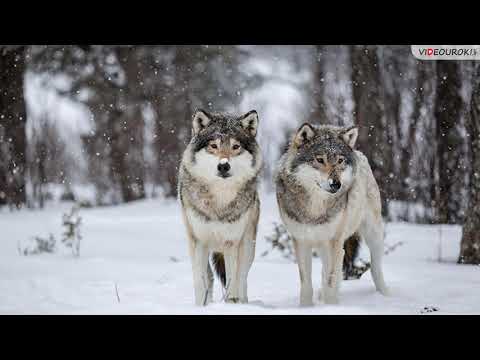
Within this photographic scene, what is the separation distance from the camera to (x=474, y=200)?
4.42 meters

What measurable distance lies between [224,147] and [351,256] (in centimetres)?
161

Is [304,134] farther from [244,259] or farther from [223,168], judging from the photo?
[244,259]

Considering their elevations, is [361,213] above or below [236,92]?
below

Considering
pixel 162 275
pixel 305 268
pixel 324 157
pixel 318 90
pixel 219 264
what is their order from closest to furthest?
pixel 324 157, pixel 305 268, pixel 219 264, pixel 162 275, pixel 318 90

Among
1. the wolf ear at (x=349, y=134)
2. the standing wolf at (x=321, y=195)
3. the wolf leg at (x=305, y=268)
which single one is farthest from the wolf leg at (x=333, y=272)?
the wolf ear at (x=349, y=134)

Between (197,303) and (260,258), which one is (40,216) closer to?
(260,258)

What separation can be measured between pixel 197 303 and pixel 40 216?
15.0ft

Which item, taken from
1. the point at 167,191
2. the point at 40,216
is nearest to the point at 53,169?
the point at 40,216

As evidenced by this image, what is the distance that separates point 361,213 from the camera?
141 inches

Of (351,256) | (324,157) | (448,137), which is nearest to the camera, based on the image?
(324,157)

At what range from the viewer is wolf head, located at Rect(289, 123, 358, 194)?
3.07 m

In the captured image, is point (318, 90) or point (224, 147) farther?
point (318, 90)

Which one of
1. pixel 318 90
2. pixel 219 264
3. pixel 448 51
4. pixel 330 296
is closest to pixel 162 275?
pixel 219 264

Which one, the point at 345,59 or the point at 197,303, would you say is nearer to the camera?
the point at 197,303
